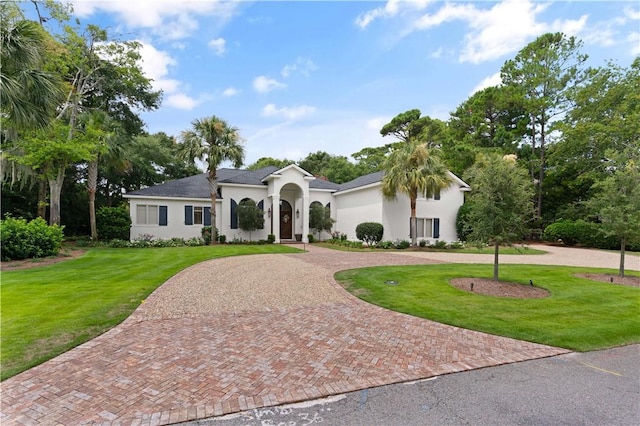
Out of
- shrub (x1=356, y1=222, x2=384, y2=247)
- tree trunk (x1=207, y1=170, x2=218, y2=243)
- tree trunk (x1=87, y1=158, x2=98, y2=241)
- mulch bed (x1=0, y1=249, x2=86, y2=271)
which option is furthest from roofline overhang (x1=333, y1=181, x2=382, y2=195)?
mulch bed (x1=0, y1=249, x2=86, y2=271)

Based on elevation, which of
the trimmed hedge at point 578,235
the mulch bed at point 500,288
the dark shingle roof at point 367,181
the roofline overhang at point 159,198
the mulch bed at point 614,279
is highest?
the dark shingle roof at point 367,181

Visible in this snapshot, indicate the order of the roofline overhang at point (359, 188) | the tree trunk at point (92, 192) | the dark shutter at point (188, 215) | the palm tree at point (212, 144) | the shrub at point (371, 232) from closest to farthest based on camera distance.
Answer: the palm tree at point (212, 144) → the tree trunk at point (92, 192) → the shrub at point (371, 232) → the roofline overhang at point (359, 188) → the dark shutter at point (188, 215)

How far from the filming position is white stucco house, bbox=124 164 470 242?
1952 centimetres

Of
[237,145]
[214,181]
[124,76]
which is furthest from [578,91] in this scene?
[124,76]

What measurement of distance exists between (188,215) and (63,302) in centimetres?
1477

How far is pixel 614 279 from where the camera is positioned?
9.32 m

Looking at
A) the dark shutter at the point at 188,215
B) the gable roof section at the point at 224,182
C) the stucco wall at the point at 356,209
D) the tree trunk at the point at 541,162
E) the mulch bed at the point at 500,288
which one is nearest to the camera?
the mulch bed at the point at 500,288

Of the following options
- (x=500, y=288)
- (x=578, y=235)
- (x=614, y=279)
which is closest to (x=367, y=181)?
(x=614, y=279)

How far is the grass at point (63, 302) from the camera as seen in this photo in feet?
13.1

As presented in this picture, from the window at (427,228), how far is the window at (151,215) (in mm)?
16425

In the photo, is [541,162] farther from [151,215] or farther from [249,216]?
[151,215]

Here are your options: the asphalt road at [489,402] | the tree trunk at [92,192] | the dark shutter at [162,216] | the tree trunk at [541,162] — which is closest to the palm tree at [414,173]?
the tree trunk at [541,162]

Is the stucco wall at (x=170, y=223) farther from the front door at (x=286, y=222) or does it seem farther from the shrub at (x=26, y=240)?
the shrub at (x=26, y=240)

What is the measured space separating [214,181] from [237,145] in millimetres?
2666
